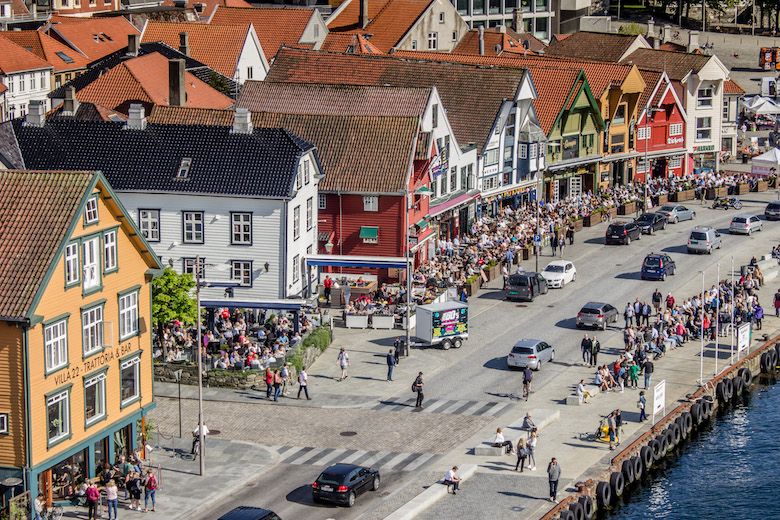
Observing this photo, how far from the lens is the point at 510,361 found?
95562 millimetres

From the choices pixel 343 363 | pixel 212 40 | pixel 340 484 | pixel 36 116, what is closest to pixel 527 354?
pixel 343 363

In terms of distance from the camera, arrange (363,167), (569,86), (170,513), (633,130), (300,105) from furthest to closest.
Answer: (633,130) < (569,86) < (300,105) < (363,167) < (170,513)

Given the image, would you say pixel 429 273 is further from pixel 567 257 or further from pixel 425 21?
pixel 425 21

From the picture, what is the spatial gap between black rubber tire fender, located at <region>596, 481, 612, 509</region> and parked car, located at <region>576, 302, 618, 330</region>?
25583 millimetres

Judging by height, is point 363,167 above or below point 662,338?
above

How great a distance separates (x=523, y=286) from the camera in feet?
363

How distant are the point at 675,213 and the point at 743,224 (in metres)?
6.61

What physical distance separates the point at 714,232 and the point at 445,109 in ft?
73.7

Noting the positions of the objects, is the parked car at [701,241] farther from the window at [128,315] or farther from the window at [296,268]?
the window at [128,315]

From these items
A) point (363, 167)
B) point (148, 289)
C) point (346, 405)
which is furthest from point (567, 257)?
point (148, 289)

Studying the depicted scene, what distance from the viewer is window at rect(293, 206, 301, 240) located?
102m

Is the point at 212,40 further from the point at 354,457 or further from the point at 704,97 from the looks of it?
the point at 354,457

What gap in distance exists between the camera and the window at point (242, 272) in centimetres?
10075

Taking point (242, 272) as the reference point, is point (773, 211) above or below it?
above
